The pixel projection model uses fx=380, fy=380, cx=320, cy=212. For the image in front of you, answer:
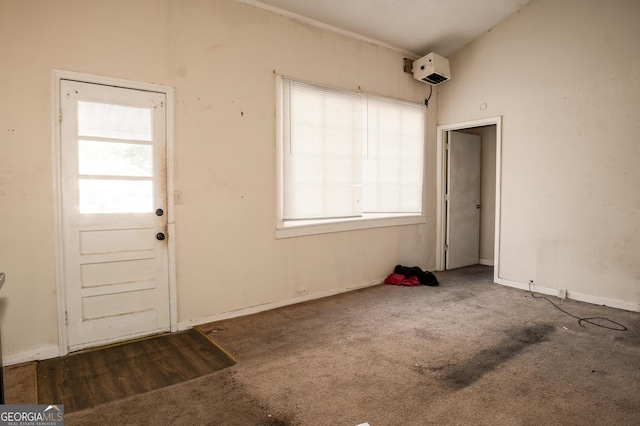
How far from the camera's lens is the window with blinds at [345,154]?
166 inches

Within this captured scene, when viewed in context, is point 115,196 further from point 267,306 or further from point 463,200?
point 463,200

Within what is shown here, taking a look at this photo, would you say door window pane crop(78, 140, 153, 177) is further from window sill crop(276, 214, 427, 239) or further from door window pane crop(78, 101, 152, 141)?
window sill crop(276, 214, 427, 239)

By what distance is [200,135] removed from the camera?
3586 mm

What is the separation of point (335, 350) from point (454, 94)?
164 inches

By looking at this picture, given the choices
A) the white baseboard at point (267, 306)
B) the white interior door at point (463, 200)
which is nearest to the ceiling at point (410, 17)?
the white interior door at point (463, 200)

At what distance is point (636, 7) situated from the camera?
390cm

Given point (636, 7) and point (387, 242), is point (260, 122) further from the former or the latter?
point (636, 7)

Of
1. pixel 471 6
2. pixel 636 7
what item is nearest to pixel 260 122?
pixel 471 6

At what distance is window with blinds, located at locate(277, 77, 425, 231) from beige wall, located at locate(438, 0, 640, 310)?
112 centimetres

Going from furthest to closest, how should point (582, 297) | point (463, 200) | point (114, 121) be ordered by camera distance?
point (463, 200)
point (582, 297)
point (114, 121)

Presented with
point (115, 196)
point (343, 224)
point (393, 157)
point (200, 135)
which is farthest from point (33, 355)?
point (393, 157)

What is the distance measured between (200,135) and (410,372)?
2718mm

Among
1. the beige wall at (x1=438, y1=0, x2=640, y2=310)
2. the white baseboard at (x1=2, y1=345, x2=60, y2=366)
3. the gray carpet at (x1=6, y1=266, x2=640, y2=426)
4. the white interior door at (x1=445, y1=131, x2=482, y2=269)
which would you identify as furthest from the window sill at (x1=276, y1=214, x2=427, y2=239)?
the white baseboard at (x1=2, y1=345, x2=60, y2=366)

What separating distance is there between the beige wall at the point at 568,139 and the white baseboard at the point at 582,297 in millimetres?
13
